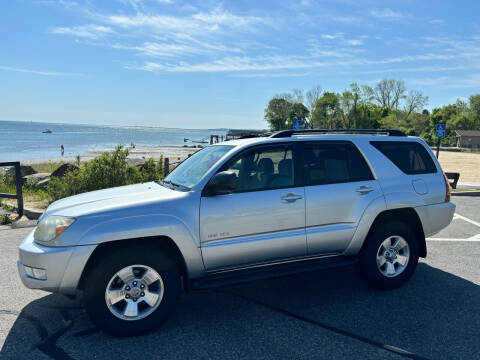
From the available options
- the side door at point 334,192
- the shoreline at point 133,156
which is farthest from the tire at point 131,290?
the shoreline at point 133,156

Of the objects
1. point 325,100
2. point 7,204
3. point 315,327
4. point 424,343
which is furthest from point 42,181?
point 325,100

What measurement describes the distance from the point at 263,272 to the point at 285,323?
1.71 feet

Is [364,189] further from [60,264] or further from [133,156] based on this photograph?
[133,156]

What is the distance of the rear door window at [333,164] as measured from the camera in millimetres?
4285

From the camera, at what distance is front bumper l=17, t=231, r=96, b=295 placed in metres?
3.34

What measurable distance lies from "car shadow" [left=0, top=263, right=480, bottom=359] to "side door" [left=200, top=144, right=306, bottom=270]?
23.5 inches

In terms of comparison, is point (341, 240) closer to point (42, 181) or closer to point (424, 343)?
A: point (424, 343)

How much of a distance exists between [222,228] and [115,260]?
3.33 ft

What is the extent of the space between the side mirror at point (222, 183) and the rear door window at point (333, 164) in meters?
0.92

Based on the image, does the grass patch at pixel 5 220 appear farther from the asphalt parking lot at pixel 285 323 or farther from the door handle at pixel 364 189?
the door handle at pixel 364 189

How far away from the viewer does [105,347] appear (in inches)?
132

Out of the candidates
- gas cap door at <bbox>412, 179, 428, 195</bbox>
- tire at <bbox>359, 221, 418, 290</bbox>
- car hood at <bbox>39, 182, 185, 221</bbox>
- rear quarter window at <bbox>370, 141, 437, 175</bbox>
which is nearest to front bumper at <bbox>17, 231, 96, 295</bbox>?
car hood at <bbox>39, 182, 185, 221</bbox>

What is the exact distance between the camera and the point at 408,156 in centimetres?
485

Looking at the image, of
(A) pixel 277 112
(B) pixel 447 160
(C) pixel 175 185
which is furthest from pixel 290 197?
(A) pixel 277 112
